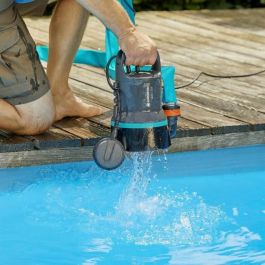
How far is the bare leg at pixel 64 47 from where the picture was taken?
15.1 ft

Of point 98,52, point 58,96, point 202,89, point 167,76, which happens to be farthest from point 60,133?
point 98,52

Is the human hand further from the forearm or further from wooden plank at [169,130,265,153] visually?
wooden plank at [169,130,265,153]

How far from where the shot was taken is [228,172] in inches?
177

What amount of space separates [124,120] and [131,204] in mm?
390

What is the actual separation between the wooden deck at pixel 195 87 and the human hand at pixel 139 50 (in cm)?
68

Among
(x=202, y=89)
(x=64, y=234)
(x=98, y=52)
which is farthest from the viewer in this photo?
(x=98, y=52)

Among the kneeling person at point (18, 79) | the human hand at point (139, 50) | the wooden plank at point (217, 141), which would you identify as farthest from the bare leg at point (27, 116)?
the human hand at point (139, 50)

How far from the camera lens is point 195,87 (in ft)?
18.0

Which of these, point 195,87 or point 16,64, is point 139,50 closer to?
point 16,64

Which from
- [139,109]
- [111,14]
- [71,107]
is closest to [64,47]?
[71,107]

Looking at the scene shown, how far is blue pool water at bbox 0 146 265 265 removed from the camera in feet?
11.8

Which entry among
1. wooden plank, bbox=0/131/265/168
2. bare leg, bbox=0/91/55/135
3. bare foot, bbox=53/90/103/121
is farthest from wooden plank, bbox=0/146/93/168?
bare foot, bbox=53/90/103/121

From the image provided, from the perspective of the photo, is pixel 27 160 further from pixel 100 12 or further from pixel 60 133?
pixel 100 12

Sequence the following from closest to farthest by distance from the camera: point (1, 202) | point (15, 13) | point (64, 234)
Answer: point (64, 234) < point (1, 202) < point (15, 13)
